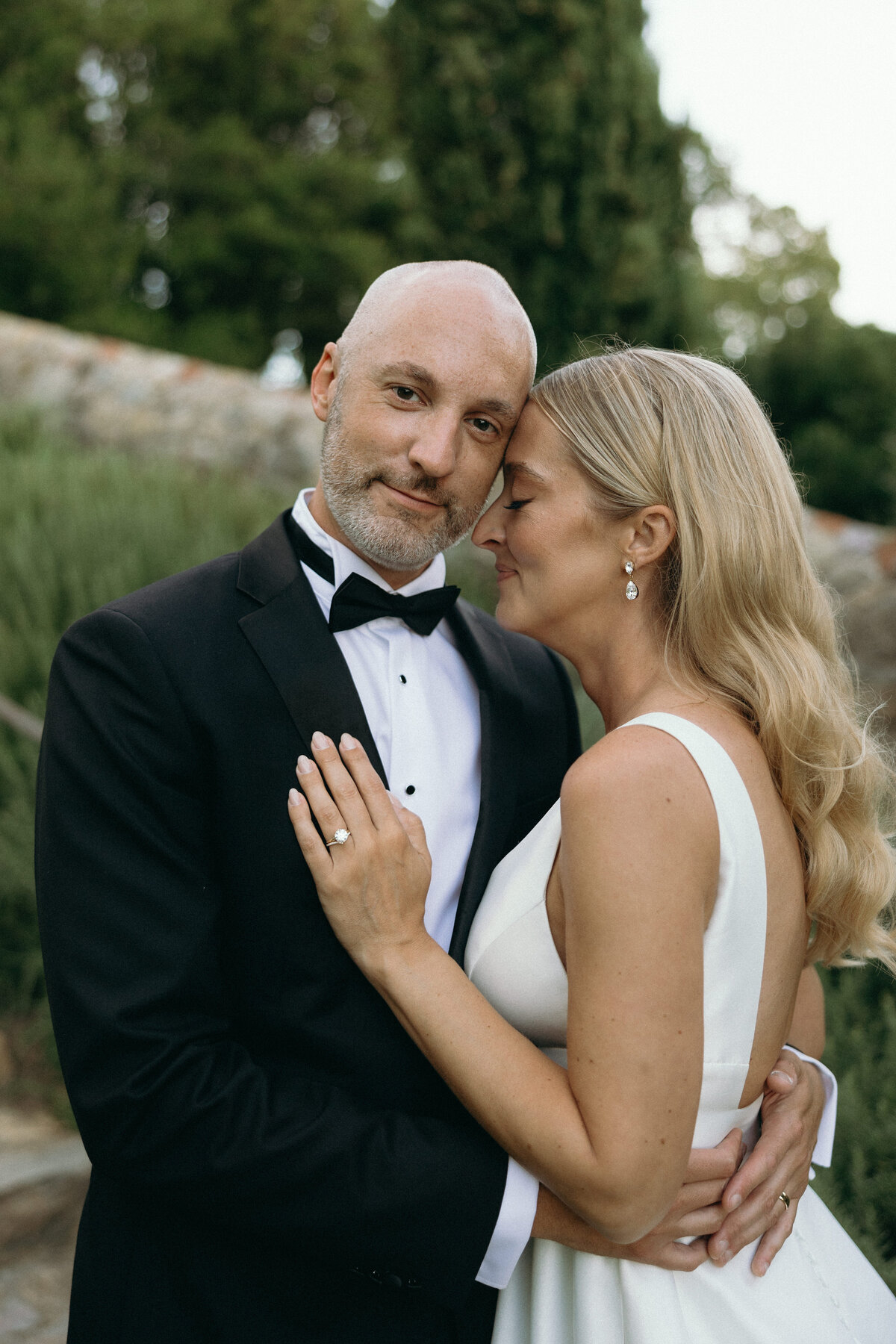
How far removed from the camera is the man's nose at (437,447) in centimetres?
190

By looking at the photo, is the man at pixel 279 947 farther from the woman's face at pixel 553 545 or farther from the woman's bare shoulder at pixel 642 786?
the woman's bare shoulder at pixel 642 786

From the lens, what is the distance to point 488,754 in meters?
2.01

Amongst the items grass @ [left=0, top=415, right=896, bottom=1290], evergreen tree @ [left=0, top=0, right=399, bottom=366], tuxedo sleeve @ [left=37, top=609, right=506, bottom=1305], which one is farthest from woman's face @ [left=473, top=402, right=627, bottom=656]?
evergreen tree @ [left=0, top=0, right=399, bottom=366]

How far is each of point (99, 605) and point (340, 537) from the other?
283 cm

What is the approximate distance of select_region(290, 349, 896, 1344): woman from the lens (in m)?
1.50

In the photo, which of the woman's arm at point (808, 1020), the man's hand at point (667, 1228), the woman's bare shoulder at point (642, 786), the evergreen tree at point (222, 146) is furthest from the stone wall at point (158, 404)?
the evergreen tree at point (222, 146)

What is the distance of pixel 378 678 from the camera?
1.96 metres

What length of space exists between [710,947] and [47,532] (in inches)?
174

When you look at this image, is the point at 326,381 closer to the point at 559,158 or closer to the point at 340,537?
the point at 340,537

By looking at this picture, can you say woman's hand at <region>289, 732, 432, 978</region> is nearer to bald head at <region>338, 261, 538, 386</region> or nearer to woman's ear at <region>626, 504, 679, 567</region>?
woman's ear at <region>626, 504, 679, 567</region>

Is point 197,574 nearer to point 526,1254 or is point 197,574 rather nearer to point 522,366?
point 522,366

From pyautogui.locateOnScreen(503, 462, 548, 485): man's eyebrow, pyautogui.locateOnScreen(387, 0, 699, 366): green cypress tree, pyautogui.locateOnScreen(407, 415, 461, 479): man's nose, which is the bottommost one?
pyautogui.locateOnScreen(503, 462, 548, 485): man's eyebrow

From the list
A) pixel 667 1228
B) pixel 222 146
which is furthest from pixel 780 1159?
pixel 222 146

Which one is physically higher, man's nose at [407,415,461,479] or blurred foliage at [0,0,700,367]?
blurred foliage at [0,0,700,367]
